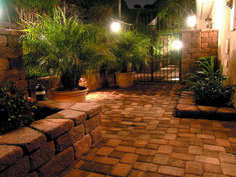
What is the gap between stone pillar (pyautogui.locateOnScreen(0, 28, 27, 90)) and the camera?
9.25ft

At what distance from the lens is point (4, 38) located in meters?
2.83

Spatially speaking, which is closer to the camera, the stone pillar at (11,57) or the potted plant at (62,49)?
the stone pillar at (11,57)

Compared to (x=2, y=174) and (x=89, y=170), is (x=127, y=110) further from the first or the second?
(x=2, y=174)

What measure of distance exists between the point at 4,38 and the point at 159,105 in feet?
10.2

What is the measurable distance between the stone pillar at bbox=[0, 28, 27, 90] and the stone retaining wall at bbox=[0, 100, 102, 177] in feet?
3.63

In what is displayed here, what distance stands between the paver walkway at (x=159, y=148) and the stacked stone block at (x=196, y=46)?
11.9ft

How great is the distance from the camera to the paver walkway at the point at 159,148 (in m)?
1.92

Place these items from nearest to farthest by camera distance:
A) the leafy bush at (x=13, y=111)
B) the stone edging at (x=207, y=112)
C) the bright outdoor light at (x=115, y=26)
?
the leafy bush at (x=13, y=111) < the stone edging at (x=207, y=112) < the bright outdoor light at (x=115, y=26)

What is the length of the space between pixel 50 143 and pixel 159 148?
49.5 inches

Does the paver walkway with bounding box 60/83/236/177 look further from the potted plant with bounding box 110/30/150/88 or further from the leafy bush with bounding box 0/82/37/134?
the potted plant with bounding box 110/30/150/88

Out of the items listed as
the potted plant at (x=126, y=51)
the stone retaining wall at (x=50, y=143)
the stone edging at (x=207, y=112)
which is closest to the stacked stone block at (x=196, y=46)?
the potted plant at (x=126, y=51)

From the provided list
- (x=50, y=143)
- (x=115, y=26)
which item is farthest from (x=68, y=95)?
(x=115, y=26)

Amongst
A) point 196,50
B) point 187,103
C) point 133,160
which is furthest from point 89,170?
point 196,50

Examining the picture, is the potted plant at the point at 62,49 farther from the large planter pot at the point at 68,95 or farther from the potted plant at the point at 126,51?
the potted plant at the point at 126,51
